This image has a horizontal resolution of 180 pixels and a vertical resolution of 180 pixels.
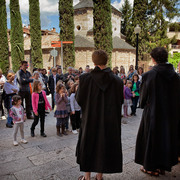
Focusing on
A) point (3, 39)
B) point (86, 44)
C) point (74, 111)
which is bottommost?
point (74, 111)

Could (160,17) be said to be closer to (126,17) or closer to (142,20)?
(142,20)

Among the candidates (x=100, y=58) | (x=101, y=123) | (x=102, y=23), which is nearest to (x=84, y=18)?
(x=102, y=23)

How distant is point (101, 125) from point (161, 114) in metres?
1.00

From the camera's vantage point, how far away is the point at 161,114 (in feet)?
9.81

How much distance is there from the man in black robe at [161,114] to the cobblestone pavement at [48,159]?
1.59 ft

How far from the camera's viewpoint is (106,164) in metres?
2.80

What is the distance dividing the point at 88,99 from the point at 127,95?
5.15 meters

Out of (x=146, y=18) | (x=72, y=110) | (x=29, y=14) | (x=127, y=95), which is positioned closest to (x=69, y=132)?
(x=72, y=110)

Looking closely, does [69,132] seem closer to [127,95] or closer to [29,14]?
[127,95]

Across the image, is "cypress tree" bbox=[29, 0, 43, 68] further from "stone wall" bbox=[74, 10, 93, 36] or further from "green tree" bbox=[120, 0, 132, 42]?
"green tree" bbox=[120, 0, 132, 42]

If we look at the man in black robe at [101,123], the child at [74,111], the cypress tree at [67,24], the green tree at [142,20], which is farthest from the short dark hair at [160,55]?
the green tree at [142,20]

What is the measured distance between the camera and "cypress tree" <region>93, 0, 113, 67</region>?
22.6 metres

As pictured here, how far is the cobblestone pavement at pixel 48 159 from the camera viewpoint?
330 cm

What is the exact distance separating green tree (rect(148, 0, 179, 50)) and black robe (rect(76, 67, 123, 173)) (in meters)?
32.0
